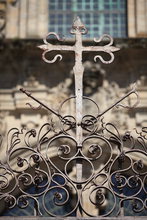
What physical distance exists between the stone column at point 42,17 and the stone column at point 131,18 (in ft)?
4.26

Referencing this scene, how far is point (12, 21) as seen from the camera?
9.75 meters

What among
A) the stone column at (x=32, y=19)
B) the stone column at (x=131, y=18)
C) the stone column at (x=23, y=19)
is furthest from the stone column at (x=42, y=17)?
the stone column at (x=131, y=18)

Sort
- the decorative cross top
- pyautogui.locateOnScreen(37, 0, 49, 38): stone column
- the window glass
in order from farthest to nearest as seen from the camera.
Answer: the window glass
pyautogui.locateOnScreen(37, 0, 49, 38): stone column
the decorative cross top

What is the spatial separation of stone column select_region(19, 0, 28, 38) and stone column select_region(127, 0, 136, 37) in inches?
63.9

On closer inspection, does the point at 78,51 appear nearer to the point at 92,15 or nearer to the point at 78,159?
the point at 78,159

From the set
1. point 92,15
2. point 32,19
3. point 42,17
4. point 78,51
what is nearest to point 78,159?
point 78,51

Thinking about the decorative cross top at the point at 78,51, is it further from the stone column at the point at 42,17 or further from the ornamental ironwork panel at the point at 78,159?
the stone column at the point at 42,17

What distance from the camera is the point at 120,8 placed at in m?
10.1

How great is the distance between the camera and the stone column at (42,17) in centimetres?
968

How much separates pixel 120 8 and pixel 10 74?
7.19 ft

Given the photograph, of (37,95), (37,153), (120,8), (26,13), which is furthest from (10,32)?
(37,153)

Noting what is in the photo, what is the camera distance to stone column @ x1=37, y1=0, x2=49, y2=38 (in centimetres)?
968

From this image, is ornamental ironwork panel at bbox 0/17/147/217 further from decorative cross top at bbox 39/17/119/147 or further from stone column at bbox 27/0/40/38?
stone column at bbox 27/0/40/38

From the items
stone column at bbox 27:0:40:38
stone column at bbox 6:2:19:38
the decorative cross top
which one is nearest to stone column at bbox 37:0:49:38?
stone column at bbox 27:0:40:38
